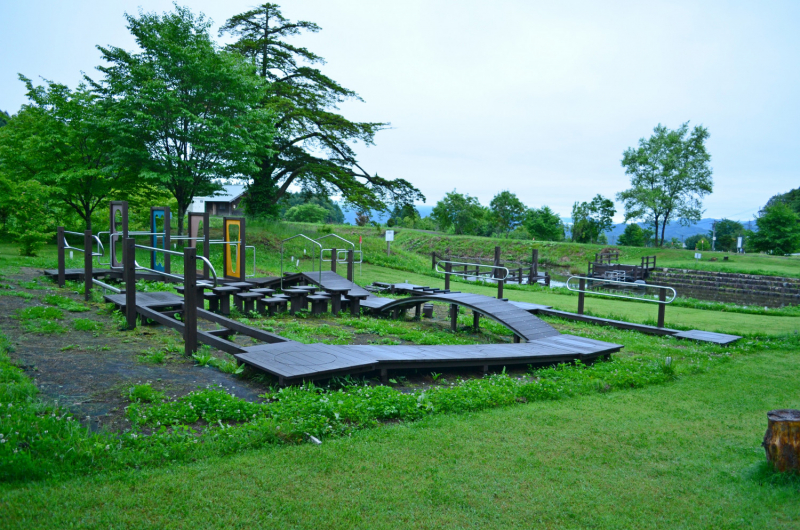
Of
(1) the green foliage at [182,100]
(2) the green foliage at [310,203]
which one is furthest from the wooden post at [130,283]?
(2) the green foliage at [310,203]

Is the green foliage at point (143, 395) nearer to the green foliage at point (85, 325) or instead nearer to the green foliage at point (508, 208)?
the green foliage at point (85, 325)

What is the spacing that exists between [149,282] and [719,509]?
1301 centimetres

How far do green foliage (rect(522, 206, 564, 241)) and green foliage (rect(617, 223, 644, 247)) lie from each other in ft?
19.2

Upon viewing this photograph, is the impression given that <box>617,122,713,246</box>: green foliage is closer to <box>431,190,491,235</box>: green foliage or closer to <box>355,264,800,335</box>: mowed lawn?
<box>431,190,491,235</box>: green foliage

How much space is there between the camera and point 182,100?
21125 millimetres

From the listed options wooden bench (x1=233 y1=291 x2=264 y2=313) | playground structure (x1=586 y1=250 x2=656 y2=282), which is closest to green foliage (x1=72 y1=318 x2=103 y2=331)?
wooden bench (x1=233 y1=291 x2=264 y2=313)

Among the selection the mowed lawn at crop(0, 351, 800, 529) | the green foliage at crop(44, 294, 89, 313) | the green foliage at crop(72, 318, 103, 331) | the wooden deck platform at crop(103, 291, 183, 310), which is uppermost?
the wooden deck platform at crop(103, 291, 183, 310)

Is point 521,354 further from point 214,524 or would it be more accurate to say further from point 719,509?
point 214,524

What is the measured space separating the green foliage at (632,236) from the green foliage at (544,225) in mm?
5854

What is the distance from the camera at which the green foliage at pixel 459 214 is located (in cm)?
4969

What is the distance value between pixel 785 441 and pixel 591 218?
50.5 metres

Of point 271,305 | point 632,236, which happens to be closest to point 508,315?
point 271,305

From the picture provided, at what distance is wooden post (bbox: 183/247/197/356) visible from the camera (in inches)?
257

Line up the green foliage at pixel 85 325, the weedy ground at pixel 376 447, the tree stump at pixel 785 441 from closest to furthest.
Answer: the weedy ground at pixel 376 447
the tree stump at pixel 785 441
the green foliage at pixel 85 325
